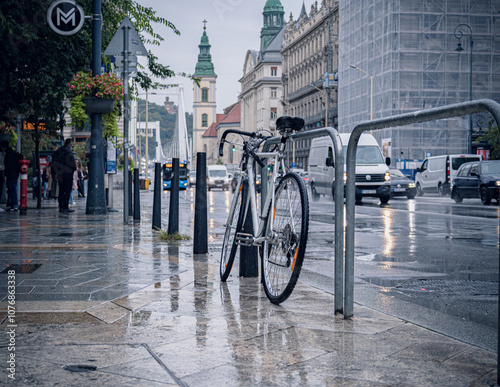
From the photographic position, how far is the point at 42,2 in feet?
49.0

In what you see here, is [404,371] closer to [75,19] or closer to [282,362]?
[282,362]

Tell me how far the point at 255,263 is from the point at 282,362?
2781mm

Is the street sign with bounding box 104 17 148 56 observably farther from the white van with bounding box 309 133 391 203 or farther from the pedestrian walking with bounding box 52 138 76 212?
the white van with bounding box 309 133 391 203

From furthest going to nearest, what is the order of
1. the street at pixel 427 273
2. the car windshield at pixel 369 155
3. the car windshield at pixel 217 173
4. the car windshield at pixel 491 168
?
the car windshield at pixel 217 173 → the car windshield at pixel 369 155 → the car windshield at pixel 491 168 → the street at pixel 427 273

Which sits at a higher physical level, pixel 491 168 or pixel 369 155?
pixel 369 155

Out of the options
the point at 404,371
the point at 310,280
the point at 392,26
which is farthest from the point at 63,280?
the point at 392,26

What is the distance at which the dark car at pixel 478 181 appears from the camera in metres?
23.8

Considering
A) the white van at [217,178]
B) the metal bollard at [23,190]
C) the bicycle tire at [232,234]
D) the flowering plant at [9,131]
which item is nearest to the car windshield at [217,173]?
the white van at [217,178]

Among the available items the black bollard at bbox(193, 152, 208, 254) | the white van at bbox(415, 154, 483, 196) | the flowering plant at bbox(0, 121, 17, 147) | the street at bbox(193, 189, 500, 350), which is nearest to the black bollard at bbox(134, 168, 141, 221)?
the street at bbox(193, 189, 500, 350)

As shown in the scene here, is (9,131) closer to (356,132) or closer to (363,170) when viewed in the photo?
(363,170)

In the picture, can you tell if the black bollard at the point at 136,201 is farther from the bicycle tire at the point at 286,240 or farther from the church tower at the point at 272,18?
the church tower at the point at 272,18

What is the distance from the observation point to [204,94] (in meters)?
174

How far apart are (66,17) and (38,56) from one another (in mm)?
1979

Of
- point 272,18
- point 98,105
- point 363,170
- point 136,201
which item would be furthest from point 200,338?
point 272,18
